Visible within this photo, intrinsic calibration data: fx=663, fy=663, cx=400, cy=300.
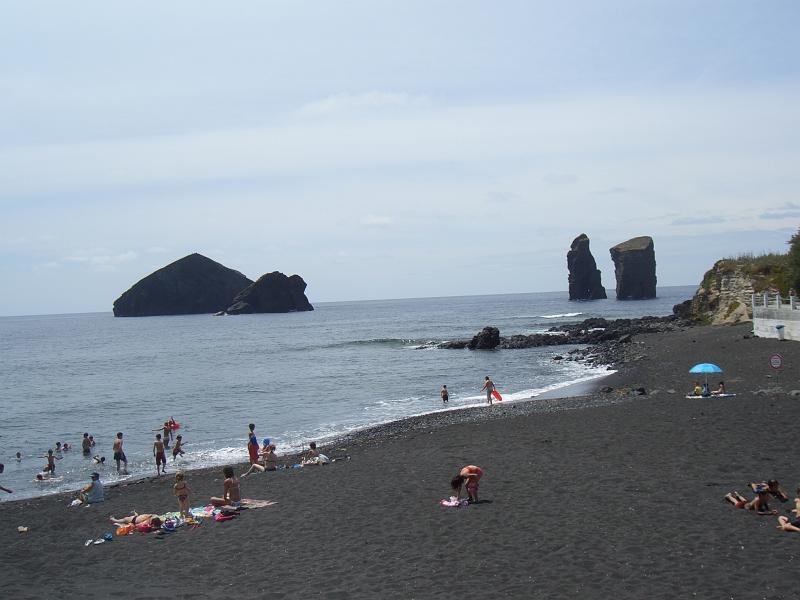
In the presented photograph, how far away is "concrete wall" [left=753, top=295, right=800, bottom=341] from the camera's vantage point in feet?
106

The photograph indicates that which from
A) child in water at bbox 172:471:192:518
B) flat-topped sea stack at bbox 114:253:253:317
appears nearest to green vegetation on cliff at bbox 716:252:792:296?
child in water at bbox 172:471:192:518

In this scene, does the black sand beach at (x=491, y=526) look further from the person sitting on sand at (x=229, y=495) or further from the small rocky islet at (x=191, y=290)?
the small rocky islet at (x=191, y=290)

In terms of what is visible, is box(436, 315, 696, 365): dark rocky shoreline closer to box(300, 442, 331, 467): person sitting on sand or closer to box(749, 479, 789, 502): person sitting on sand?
box(300, 442, 331, 467): person sitting on sand

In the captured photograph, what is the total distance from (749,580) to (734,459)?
6506mm

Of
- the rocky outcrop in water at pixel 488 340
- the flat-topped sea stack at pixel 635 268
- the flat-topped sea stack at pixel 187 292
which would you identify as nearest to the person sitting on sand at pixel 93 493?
the rocky outcrop in water at pixel 488 340

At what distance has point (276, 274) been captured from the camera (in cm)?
18212

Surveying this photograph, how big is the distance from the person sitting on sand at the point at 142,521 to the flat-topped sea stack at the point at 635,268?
524 ft

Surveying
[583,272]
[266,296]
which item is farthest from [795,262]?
[266,296]

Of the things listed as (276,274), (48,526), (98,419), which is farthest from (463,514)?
(276,274)

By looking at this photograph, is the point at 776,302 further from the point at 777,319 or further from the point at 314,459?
the point at 314,459

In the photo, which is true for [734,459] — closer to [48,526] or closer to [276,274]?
[48,526]

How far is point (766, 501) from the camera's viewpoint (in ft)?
36.2

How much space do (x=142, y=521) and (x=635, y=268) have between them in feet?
534

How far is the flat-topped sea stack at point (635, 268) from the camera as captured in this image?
531ft
